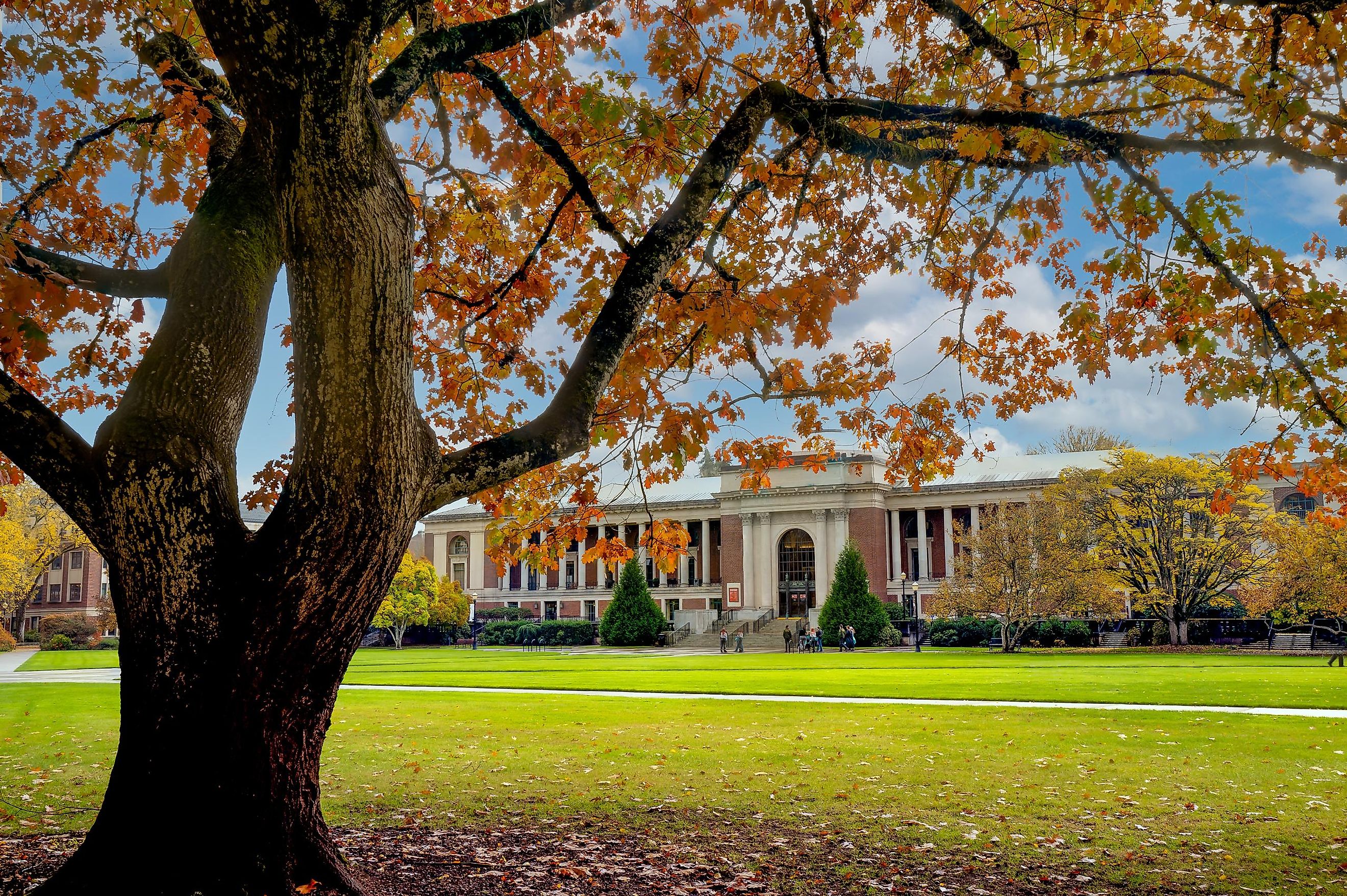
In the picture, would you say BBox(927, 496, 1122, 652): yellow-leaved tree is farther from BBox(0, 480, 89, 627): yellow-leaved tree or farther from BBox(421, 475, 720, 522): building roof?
BBox(0, 480, 89, 627): yellow-leaved tree

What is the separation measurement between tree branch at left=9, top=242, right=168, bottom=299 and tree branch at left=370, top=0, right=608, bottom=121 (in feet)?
5.79

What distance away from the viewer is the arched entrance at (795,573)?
72.4 meters

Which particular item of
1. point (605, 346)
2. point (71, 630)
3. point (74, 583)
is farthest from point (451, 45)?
point (74, 583)

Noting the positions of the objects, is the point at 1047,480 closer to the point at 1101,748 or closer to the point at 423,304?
the point at 1101,748

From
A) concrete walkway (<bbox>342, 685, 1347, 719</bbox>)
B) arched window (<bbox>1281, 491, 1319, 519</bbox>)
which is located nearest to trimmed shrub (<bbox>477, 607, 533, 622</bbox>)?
arched window (<bbox>1281, 491, 1319, 519</bbox>)

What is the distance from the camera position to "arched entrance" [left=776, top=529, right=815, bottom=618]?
2852 inches

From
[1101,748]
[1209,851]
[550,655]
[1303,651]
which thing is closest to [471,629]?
[550,655]

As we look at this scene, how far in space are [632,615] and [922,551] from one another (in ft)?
75.9

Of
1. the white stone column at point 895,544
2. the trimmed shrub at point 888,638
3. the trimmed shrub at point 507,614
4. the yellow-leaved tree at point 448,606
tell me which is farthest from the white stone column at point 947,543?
the yellow-leaved tree at point 448,606

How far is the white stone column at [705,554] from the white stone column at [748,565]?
5763mm

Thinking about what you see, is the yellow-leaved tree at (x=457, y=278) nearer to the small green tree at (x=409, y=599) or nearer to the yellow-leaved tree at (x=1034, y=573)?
the yellow-leaved tree at (x=1034, y=573)

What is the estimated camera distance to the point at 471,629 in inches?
2788

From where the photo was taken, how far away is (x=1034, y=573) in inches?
1681

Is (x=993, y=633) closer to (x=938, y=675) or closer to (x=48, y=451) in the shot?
(x=938, y=675)
